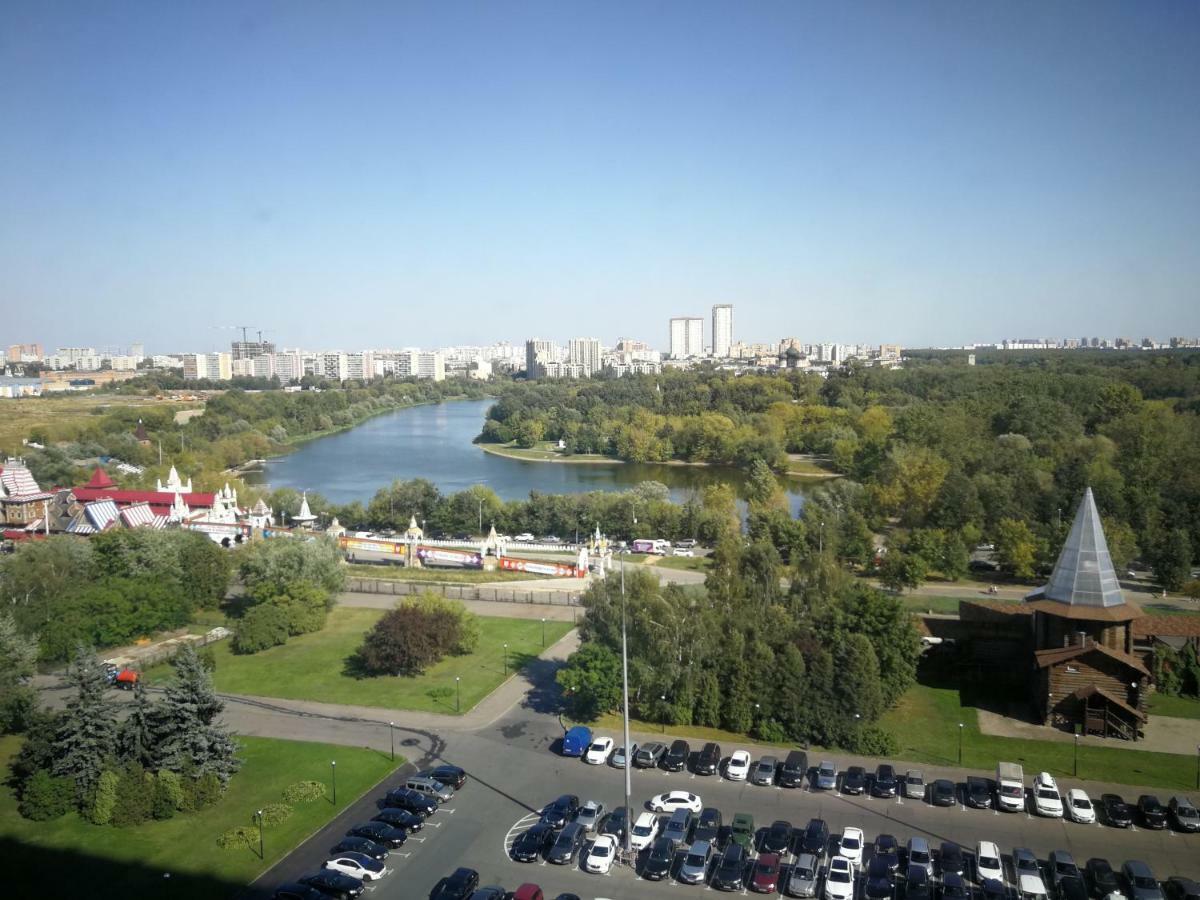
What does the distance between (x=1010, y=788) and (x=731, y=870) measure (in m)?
3.90

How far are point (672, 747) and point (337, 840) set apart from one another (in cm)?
450

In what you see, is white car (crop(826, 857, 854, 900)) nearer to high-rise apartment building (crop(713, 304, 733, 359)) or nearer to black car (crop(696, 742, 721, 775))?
black car (crop(696, 742, 721, 775))

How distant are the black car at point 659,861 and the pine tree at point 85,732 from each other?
274 inches

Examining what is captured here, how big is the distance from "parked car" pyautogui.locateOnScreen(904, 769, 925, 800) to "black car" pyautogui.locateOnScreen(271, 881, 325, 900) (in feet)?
22.8

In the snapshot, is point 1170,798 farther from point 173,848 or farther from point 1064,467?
point 1064,467

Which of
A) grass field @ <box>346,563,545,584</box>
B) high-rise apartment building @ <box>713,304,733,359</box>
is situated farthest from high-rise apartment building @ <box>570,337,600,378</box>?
grass field @ <box>346,563,545,584</box>

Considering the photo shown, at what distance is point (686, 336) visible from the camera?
7288 inches

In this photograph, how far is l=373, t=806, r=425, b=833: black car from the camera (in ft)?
34.7

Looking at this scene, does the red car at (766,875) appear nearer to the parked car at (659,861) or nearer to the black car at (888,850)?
Result: the parked car at (659,861)

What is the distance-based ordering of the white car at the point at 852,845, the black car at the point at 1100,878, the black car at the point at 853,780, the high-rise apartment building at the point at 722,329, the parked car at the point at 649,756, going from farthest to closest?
the high-rise apartment building at the point at 722,329
the parked car at the point at 649,756
the black car at the point at 853,780
the white car at the point at 852,845
the black car at the point at 1100,878

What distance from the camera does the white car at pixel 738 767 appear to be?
11.8 metres

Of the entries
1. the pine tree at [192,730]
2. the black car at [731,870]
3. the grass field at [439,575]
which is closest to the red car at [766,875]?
the black car at [731,870]

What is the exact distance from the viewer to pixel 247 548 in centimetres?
2161

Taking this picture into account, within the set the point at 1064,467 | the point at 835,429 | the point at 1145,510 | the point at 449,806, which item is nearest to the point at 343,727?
the point at 449,806
